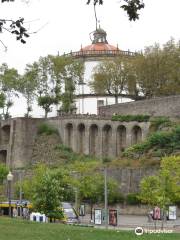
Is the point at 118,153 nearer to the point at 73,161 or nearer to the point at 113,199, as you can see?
the point at 73,161

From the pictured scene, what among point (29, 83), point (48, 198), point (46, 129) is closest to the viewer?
point (48, 198)

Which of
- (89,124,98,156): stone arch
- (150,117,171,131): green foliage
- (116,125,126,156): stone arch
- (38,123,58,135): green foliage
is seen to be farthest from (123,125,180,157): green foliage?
(38,123,58,135): green foliage

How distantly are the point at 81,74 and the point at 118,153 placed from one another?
15.2 metres

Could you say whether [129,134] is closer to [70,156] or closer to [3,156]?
[70,156]

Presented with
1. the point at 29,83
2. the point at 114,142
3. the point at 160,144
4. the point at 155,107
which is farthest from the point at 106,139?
the point at 29,83

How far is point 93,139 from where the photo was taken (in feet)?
204

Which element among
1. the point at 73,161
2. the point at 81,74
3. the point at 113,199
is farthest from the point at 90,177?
the point at 81,74

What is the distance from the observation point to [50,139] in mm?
62562

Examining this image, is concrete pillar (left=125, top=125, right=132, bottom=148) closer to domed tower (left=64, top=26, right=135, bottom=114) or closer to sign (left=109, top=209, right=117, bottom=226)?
domed tower (left=64, top=26, right=135, bottom=114)

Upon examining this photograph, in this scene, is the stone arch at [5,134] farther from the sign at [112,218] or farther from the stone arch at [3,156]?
the sign at [112,218]

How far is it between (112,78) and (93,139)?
30.7ft

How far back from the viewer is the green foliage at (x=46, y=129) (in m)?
63.1

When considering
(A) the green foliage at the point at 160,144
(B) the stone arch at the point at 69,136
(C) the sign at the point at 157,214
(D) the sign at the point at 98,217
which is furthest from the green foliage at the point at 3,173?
(D) the sign at the point at 98,217

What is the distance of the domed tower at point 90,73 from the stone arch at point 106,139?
10250 mm
